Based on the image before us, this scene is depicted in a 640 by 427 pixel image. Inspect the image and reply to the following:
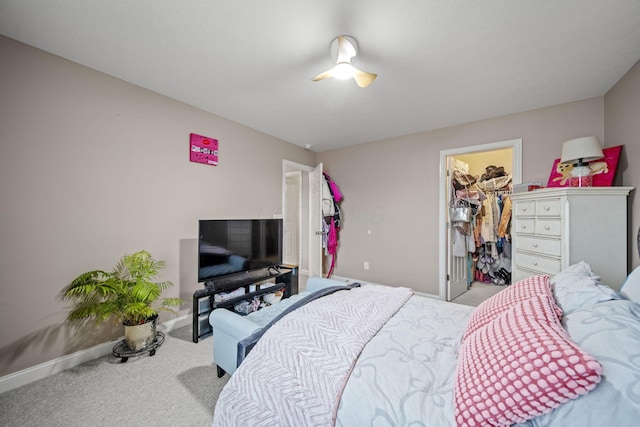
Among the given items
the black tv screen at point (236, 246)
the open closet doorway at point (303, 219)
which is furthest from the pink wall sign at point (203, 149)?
the open closet doorway at point (303, 219)

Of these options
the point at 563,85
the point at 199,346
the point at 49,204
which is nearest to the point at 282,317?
the point at 199,346

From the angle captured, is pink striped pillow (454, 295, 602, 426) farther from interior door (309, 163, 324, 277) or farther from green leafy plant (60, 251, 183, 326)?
interior door (309, 163, 324, 277)

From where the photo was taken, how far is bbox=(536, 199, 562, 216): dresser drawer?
200 cm

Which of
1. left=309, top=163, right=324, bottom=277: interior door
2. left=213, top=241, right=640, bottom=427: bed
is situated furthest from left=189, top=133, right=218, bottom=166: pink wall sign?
left=213, top=241, right=640, bottom=427: bed

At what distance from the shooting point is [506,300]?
3.95 ft

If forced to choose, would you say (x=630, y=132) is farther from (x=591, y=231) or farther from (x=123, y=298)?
(x=123, y=298)

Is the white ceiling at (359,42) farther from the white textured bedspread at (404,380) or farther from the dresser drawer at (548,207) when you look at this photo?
the white textured bedspread at (404,380)

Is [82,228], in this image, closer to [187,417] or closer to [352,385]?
[187,417]

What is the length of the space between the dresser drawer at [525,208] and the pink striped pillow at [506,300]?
1242mm

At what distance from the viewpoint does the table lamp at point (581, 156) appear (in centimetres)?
200

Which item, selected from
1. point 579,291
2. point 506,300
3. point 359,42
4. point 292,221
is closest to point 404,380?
point 506,300

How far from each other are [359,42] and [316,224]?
2661 mm

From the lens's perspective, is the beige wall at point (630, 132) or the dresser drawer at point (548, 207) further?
the dresser drawer at point (548, 207)

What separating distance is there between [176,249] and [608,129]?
4.42 metres
